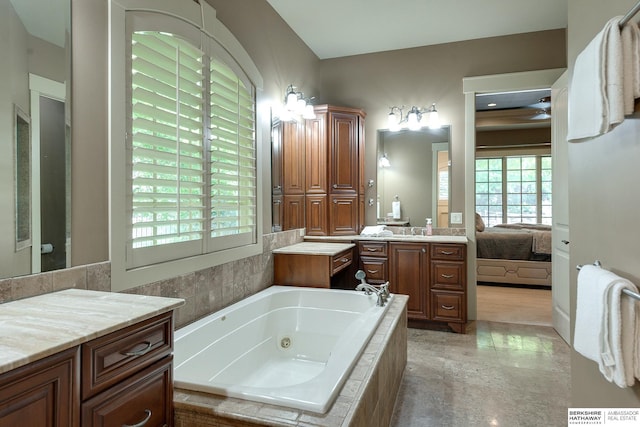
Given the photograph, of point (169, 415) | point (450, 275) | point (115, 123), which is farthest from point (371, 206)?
point (169, 415)

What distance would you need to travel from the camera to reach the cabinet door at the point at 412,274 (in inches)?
142

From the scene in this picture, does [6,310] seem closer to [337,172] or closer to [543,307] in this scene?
[337,172]

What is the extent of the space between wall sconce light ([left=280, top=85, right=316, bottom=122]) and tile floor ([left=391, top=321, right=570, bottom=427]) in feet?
8.02

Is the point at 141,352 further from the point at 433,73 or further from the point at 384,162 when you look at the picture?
the point at 433,73

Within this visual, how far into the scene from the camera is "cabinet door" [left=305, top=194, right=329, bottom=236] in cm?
392

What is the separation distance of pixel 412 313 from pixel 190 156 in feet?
8.65

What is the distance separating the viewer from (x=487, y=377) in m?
2.61

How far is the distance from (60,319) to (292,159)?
290 centimetres

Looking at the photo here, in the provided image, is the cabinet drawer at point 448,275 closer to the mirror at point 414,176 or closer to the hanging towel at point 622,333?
the mirror at point 414,176

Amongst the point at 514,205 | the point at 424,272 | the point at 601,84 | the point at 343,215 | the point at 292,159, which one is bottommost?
the point at 424,272

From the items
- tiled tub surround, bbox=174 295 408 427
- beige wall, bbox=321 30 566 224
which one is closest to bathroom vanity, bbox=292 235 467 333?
beige wall, bbox=321 30 566 224

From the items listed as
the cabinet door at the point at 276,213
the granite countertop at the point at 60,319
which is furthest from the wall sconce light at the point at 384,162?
the granite countertop at the point at 60,319

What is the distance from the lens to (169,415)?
4.28 feet

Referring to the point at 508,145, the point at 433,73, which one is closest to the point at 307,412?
the point at 433,73
